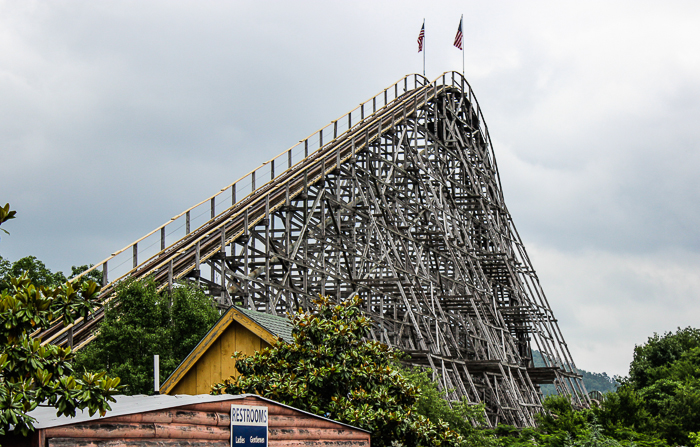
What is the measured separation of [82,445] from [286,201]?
23199 millimetres

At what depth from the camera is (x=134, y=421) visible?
8.45 m

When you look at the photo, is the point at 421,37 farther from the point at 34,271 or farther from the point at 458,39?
the point at 34,271

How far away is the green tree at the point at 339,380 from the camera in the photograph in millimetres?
14188

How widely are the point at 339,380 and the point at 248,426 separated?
448cm

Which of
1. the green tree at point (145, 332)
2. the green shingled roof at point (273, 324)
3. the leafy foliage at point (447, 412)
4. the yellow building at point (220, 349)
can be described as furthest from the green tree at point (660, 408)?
the green tree at point (145, 332)

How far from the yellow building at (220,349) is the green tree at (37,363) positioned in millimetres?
8441

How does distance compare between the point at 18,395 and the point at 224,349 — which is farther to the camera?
the point at 224,349

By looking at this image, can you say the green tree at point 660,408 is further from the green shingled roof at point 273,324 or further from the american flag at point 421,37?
the american flag at point 421,37

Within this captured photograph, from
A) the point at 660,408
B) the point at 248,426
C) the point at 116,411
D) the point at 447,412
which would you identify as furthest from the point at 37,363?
the point at 660,408

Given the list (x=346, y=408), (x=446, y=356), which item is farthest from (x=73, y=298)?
(x=446, y=356)

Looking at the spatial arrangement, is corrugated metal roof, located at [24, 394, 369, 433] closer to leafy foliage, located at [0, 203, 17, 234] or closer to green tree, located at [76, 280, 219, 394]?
leafy foliage, located at [0, 203, 17, 234]

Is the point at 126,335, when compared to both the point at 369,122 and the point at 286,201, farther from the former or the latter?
the point at 369,122

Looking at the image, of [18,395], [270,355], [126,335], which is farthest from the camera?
[126,335]

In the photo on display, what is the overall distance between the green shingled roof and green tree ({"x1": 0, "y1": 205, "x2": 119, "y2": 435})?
831 cm
